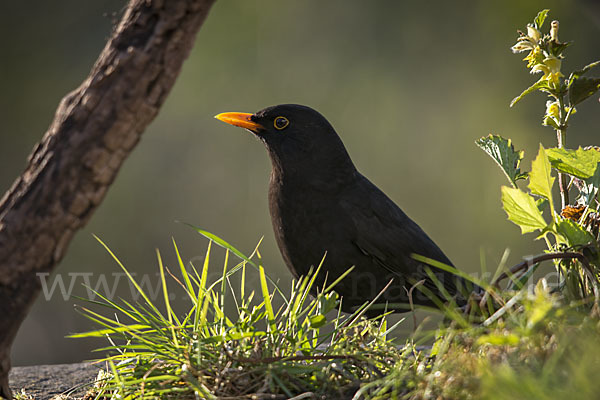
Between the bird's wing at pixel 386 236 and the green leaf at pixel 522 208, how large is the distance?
35.7 inches

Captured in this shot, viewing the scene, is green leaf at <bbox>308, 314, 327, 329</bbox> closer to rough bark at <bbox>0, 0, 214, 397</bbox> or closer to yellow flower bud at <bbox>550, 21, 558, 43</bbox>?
rough bark at <bbox>0, 0, 214, 397</bbox>

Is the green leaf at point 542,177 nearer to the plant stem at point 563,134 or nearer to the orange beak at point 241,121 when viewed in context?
the plant stem at point 563,134

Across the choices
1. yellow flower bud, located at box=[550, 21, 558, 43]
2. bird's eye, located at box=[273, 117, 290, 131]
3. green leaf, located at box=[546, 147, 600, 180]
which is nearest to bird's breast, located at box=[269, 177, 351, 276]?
bird's eye, located at box=[273, 117, 290, 131]

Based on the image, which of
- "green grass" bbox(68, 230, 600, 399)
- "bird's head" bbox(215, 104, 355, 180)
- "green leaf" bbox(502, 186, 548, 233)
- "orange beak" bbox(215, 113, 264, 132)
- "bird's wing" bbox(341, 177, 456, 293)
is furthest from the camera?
"orange beak" bbox(215, 113, 264, 132)

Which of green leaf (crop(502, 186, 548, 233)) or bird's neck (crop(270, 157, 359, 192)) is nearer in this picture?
green leaf (crop(502, 186, 548, 233))

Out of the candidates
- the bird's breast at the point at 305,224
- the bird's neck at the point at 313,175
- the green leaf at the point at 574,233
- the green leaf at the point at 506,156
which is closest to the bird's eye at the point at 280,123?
the bird's neck at the point at 313,175

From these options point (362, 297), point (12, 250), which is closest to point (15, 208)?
point (12, 250)

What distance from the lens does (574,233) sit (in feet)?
5.74

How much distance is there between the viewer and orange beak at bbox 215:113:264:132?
298cm

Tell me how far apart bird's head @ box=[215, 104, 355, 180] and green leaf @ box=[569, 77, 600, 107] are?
3.72 ft

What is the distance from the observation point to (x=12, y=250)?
60.8 inches

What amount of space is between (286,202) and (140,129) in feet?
3.92

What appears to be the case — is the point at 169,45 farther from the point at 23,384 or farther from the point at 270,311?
the point at 23,384

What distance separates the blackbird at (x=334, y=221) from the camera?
2.66 m
